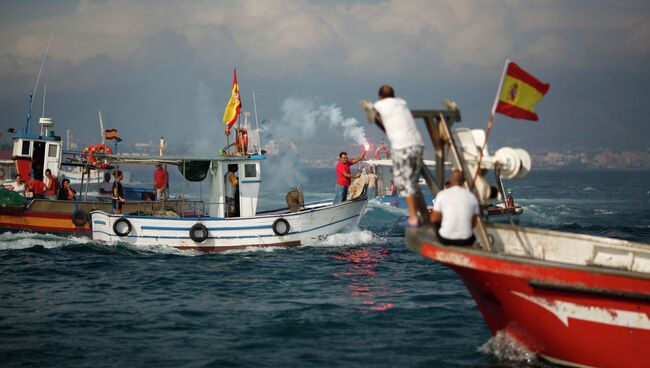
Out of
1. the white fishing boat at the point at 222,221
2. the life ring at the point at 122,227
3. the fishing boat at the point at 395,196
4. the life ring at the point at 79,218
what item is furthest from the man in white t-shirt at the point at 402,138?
the fishing boat at the point at 395,196

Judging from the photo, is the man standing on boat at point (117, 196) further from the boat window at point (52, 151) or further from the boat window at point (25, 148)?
the boat window at point (25, 148)

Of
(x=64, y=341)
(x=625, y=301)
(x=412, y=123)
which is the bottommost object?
(x=64, y=341)

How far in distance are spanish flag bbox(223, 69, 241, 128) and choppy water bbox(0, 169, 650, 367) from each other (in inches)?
187

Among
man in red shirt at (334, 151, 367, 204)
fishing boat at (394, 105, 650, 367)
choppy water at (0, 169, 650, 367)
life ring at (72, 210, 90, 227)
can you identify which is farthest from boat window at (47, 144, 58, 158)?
fishing boat at (394, 105, 650, 367)

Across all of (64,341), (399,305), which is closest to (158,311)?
(64,341)

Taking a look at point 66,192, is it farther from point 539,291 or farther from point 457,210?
point 539,291

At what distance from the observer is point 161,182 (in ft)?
81.1

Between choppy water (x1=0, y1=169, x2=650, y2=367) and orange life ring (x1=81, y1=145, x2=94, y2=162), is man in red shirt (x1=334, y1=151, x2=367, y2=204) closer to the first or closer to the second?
choppy water (x1=0, y1=169, x2=650, y2=367)

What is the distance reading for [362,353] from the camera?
433 inches

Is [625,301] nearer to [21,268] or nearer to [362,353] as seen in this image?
[362,353]

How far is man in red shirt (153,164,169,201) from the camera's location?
24.4 m

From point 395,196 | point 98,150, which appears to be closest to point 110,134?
point 98,150

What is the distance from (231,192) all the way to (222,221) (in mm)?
1627

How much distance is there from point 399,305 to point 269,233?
9008 millimetres
